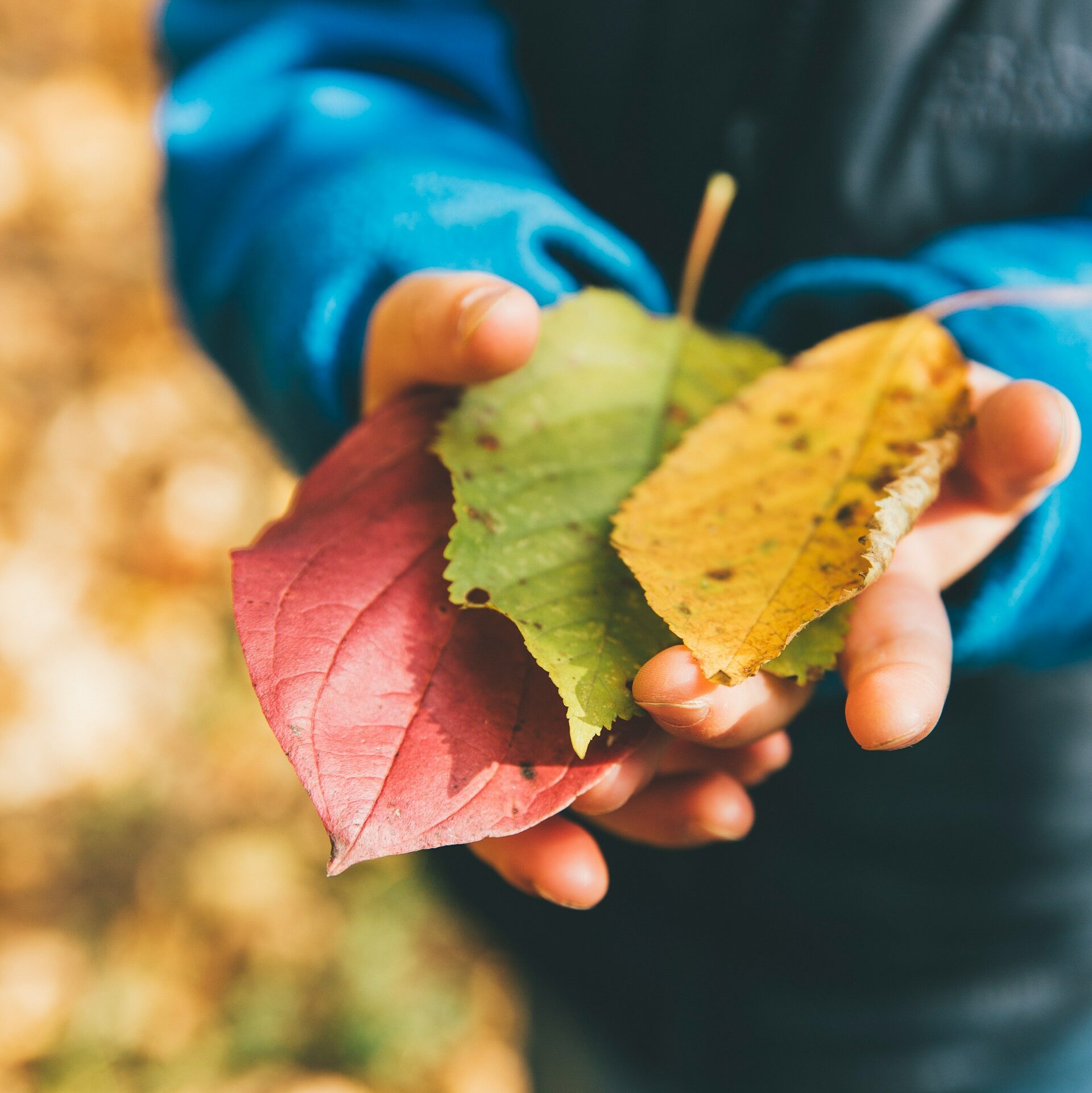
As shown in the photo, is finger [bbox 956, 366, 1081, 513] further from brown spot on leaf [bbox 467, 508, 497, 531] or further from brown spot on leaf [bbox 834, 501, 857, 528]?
brown spot on leaf [bbox 467, 508, 497, 531]

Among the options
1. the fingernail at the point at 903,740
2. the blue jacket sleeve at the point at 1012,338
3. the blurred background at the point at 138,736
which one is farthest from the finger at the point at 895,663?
the blurred background at the point at 138,736

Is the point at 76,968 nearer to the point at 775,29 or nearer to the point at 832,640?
the point at 832,640

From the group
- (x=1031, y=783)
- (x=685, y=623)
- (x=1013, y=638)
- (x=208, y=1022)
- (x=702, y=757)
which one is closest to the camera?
(x=685, y=623)

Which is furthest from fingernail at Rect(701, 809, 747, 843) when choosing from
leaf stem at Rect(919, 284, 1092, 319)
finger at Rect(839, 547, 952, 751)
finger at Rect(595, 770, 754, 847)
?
leaf stem at Rect(919, 284, 1092, 319)

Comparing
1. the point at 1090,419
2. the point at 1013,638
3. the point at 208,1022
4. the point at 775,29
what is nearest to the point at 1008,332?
the point at 1090,419

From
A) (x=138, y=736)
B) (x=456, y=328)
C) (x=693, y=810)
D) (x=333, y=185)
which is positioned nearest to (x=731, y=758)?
(x=693, y=810)

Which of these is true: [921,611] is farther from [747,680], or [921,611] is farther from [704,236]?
[704,236]
